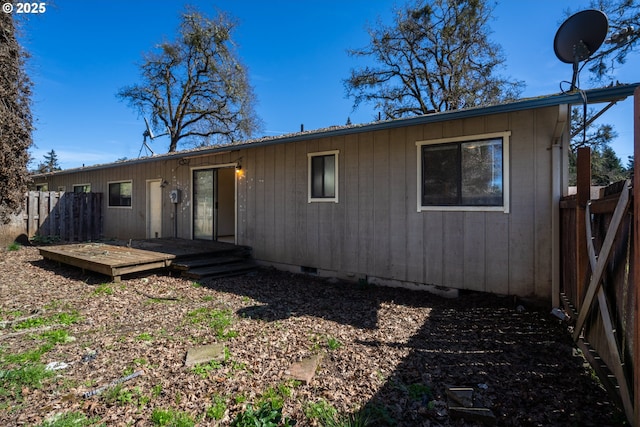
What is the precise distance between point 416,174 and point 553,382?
3.44 metres

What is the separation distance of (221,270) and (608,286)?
592 centimetres

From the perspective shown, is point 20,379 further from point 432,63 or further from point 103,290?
point 432,63

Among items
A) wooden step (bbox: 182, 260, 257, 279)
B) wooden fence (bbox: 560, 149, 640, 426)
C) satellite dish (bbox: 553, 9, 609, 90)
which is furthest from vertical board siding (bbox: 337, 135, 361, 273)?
wooden fence (bbox: 560, 149, 640, 426)

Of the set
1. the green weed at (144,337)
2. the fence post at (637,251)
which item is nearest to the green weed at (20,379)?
the green weed at (144,337)

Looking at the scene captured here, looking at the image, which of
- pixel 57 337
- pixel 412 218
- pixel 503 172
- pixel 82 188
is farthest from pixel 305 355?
pixel 82 188

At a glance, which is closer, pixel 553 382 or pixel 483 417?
pixel 483 417

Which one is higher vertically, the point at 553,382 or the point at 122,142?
the point at 122,142

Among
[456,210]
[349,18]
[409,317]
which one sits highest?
[349,18]

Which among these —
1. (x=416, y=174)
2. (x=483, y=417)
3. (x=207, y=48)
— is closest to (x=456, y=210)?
(x=416, y=174)

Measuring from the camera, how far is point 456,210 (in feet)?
16.4

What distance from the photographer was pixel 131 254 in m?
6.68

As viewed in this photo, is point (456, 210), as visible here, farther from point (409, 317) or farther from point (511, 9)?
point (511, 9)

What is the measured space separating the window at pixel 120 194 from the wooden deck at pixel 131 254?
11.4ft

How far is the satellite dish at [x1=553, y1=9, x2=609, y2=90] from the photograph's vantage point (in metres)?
3.83
